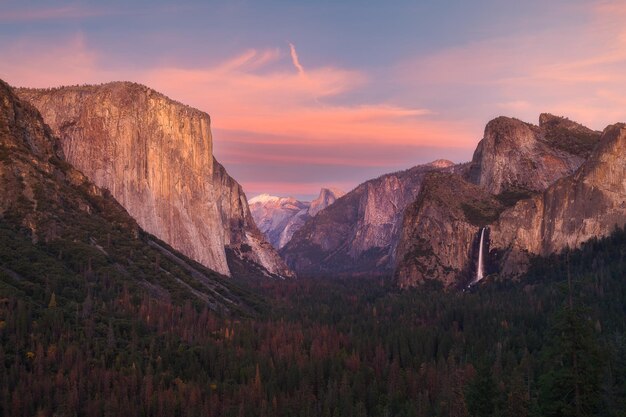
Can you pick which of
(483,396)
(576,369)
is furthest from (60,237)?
(576,369)

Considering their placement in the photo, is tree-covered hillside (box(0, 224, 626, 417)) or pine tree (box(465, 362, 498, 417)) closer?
pine tree (box(465, 362, 498, 417))

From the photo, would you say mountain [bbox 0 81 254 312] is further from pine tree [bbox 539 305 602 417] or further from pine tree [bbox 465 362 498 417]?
pine tree [bbox 539 305 602 417]

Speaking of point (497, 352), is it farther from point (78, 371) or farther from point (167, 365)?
point (78, 371)

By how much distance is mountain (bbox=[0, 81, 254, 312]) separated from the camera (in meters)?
141

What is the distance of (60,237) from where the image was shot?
161 meters

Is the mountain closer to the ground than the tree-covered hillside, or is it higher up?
higher up

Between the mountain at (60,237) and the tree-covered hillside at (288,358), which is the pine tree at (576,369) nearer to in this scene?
the tree-covered hillside at (288,358)

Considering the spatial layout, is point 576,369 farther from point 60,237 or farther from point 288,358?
point 60,237

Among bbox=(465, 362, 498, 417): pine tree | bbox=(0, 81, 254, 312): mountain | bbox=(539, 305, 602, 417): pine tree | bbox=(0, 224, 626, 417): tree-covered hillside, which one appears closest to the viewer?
bbox=(539, 305, 602, 417): pine tree

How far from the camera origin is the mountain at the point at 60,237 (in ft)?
461

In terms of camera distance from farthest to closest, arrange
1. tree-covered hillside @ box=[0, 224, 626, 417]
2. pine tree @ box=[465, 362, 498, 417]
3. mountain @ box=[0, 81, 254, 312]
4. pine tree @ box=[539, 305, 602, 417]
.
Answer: mountain @ box=[0, 81, 254, 312] < tree-covered hillside @ box=[0, 224, 626, 417] < pine tree @ box=[465, 362, 498, 417] < pine tree @ box=[539, 305, 602, 417]

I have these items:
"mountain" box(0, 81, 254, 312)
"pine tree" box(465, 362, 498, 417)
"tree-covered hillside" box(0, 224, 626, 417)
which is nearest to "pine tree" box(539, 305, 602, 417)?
"tree-covered hillside" box(0, 224, 626, 417)

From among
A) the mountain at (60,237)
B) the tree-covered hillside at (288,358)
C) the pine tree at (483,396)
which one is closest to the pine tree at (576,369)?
the tree-covered hillside at (288,358)

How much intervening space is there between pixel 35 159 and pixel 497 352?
12270 centimetres
